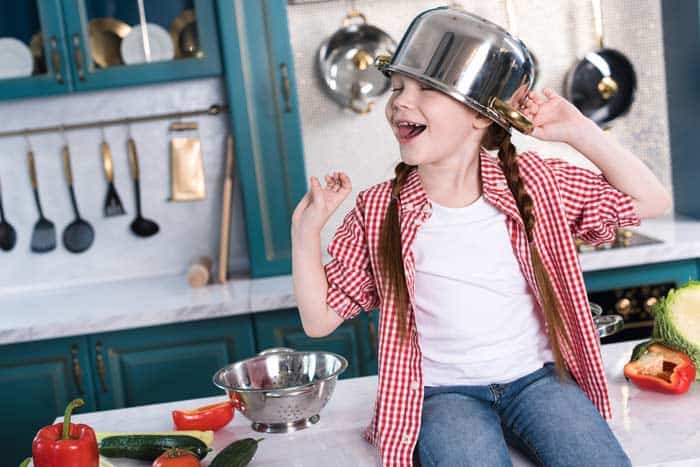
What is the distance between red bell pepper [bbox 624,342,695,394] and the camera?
5.51 ft

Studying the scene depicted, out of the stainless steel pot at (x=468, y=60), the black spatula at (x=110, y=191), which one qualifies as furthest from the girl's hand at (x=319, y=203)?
the black spatula at (x=110, y=191)

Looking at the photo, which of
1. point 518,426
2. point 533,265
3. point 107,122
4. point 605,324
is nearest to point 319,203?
point 533,265

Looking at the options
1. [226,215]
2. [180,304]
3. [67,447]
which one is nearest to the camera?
[67,447]

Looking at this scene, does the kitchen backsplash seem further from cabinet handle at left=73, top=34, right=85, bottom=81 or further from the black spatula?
cabinet handle at left=73, top=34, right=85, bottom=81

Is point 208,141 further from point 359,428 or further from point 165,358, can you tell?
point 359,428

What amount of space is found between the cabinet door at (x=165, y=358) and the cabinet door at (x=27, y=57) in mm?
855

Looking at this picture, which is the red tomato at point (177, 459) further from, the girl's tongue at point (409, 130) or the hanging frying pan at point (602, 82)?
the hanging frying pan at point (602, 82)

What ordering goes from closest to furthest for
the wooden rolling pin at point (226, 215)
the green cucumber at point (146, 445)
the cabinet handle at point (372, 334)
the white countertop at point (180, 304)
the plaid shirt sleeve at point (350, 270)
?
the green cucumber at point (146, 445)
the plaid shirt sleeve at point (350, 270)
the white countertop at point (180, 304)
the cabinet handle at point (372, 334)
the wooden rolling pin at point (226, 215)

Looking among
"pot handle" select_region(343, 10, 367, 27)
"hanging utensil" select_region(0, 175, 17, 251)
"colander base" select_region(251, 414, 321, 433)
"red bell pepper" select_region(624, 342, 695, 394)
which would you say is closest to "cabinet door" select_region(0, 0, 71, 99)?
"hanging utensil" select_region(0, 175, 17, 251)

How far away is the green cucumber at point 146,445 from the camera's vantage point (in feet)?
5.18

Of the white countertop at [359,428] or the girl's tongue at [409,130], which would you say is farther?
the girl's tongue at [409,130]

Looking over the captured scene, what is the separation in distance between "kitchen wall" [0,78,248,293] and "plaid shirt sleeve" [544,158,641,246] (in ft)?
6.17

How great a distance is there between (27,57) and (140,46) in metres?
0.38

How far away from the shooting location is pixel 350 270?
1691 millimetres
